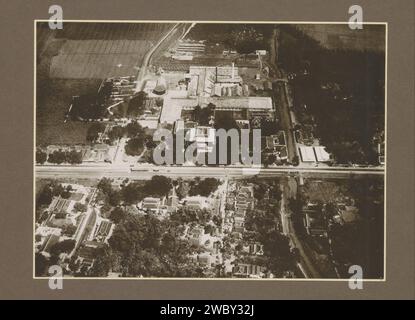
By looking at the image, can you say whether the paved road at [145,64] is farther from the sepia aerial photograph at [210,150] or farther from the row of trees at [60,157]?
the row of trees at [60,157]

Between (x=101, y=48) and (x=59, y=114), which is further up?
(x=101, y=48)

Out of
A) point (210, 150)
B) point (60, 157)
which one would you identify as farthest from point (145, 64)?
point (60, 157)

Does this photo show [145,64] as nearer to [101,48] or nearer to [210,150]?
[101,48]

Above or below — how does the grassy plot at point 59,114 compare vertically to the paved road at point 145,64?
below

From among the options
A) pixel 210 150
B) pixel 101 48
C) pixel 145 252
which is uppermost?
pixel 101 48

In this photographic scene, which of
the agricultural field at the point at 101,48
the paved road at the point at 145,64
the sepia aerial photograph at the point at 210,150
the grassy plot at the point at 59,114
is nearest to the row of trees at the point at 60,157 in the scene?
the sepia aerial photograph at the point at 210,150

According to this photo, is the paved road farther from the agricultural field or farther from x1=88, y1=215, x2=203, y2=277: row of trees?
x1=88, y1=215, x2=203, y2=277: row of trees

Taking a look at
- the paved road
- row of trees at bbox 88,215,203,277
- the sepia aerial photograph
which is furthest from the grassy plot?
row of trees at bbox 88,215,203,277

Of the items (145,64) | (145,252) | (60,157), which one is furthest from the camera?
(145,64)
